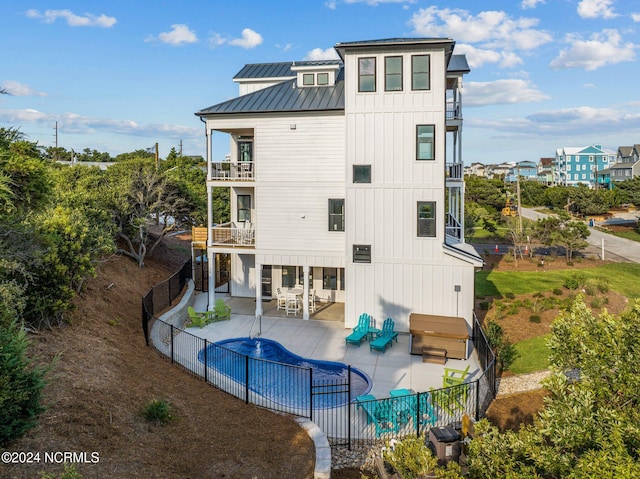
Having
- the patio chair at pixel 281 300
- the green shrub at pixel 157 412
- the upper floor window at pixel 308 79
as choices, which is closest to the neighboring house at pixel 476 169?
the upper floor window at pixel 308 79

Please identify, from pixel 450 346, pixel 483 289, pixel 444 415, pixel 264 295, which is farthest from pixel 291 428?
pixel 483 289

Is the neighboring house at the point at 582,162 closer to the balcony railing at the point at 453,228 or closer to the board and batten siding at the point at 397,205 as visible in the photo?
the balcony railing at the point at 453,228

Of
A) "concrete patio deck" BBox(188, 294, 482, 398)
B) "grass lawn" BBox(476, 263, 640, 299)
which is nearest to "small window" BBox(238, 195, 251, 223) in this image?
"concrete patio deck" BBox(188, 294, 482, 398)

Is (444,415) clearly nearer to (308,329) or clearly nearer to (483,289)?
(308,329)

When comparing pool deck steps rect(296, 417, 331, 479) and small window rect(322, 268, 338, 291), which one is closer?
pool deck steps rect(296, 417, 331, 479)

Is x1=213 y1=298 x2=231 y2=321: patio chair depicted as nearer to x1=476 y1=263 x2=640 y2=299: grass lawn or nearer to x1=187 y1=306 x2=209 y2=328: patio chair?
x1=187 y1=306 x2=209 y2=328: patio chair

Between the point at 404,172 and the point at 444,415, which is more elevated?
the point at 404,172

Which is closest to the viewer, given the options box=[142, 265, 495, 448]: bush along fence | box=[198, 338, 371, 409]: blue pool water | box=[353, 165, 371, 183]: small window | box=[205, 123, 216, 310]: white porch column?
box=[142, 265, 495, 448]: bush along fence
